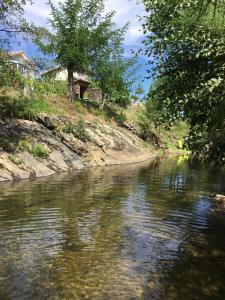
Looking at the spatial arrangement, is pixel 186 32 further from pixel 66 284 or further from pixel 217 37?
pixel 66 284

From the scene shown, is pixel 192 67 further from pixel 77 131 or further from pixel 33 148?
pixel 77 131

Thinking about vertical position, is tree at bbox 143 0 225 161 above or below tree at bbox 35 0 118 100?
below

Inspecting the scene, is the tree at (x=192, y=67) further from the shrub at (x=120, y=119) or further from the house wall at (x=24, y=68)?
the shrub at (x=120, y=119)

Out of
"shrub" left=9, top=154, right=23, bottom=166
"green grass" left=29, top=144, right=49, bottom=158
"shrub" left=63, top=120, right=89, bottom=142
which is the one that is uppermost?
"shrub" left=63, top=120, right=89, bottom=142

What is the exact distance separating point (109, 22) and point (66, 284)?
51628 mm

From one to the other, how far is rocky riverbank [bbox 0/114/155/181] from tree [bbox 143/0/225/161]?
13397 millimetres

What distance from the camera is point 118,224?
1504 centimetres

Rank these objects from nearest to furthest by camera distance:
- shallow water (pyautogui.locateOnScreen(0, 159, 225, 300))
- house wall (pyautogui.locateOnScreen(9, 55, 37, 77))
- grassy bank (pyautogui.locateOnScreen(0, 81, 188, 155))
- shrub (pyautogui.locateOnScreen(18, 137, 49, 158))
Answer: shallow water (pyautogui.locateOnScreen(0, 159, 225, 300)), house wall (pyautogui.locateOnScreen(9, 55, 37, 77)), shrub (pyautogui.locateOnScreen(18, 137, 49, 158)), grassy bank (pyautogui.locateOnScreen(0, 81, 188, 155))

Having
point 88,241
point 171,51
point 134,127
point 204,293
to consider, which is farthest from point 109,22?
point 204,293

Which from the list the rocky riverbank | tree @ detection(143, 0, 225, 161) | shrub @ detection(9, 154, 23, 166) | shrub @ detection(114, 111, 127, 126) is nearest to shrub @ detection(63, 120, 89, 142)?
the rocky riverbank

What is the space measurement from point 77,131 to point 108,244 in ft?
94.1

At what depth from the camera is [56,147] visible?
3322 centimetres

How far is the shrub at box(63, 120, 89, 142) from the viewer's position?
39.7 m

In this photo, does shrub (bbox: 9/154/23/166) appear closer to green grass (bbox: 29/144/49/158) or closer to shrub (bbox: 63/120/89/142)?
green grass (bbox: 29/144/49/158)
